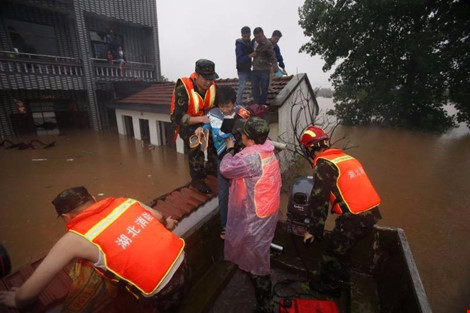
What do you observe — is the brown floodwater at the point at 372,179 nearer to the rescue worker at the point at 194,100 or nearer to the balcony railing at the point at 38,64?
the balcony railing at the point at 38,64

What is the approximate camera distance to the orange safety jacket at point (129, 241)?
59.0 inches

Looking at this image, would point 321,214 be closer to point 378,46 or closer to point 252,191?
point 252,191

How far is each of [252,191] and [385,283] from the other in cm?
210

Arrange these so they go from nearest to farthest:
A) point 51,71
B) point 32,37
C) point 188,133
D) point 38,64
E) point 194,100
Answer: point 194,100
point 188,133
point 38,64
point 51,71
point 32,37

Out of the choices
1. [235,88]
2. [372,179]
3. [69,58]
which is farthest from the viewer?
[69,58]

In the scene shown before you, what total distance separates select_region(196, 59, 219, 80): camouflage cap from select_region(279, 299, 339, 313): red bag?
2.97 metres

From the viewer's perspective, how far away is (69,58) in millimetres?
12445

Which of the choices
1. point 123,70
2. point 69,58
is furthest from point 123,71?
point 69,58

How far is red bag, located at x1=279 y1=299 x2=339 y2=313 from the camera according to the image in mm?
2321

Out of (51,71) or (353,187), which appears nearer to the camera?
(353,187)

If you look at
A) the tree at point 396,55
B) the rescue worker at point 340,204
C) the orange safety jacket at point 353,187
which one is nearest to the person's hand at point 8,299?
the rescue worker at point 340,204

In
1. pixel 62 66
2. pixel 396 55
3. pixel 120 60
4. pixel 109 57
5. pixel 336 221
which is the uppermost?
pixel 396 55

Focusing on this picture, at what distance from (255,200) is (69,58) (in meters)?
15.4

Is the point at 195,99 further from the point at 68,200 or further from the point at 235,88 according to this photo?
the point at 235,88
